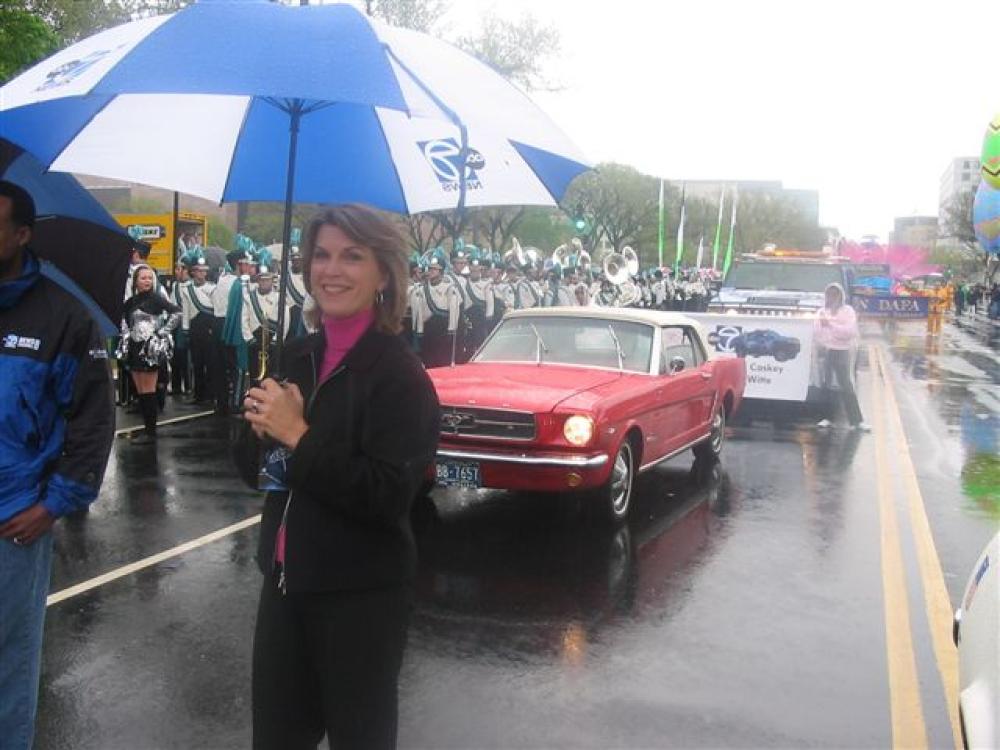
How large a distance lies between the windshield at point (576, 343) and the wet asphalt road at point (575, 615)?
3.75ft

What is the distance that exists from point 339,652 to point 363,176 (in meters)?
1.95

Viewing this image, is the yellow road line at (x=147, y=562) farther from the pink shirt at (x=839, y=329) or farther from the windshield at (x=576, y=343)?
the pink shirt at (x=839, y=329)

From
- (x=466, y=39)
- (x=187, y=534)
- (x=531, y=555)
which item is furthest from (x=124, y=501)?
(x=466, y=39)

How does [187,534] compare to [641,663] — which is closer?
[641,663]

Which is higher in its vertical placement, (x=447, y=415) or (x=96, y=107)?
(x=96, y=107)

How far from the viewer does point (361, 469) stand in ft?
8.10

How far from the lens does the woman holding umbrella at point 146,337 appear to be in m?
10.6

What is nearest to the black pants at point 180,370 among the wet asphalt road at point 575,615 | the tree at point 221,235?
the wet asphalt road at point 575,615

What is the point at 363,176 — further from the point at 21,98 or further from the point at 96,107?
the point at 21,98

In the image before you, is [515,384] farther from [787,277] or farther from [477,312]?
[787,277]

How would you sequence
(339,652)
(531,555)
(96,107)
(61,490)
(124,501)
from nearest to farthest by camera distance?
→ (339,652) < (61,490) < (96,107) < (531,555) < (124,501)

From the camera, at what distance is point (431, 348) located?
1619cm

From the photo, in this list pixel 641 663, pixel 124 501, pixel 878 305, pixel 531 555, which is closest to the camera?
pixel 641 663

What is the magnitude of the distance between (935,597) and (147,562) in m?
4.61
